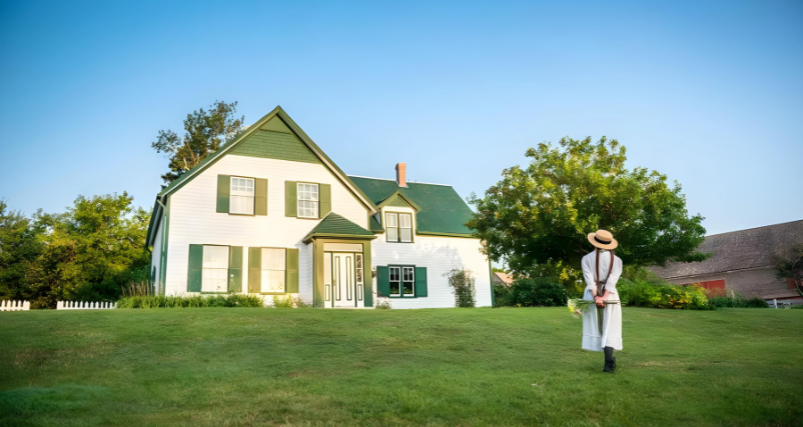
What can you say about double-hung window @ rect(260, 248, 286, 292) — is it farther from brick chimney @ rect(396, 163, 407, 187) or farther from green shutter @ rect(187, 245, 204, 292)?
brick chimney @ rect(396, 163, 407, 187)

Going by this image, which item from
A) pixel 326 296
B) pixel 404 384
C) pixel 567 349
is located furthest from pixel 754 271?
pixel 404 384

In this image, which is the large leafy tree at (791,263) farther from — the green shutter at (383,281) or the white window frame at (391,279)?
the green shutter at (383,281)

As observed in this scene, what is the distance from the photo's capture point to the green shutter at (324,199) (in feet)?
73.7

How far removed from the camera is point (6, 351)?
906cm

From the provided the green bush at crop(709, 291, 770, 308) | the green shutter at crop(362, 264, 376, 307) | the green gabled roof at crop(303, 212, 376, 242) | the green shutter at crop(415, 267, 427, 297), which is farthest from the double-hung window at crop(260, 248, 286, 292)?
the green bush at crop(709, 291, 770, 308)

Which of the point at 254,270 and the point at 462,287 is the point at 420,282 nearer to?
the point at 462,287

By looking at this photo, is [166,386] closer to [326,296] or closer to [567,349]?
[567,349]

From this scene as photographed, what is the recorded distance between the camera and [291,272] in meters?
21.1

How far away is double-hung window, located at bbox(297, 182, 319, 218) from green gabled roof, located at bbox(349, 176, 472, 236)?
454 centimetres

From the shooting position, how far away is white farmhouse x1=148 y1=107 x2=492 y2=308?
65.5 ft

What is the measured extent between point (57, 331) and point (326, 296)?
1081cm

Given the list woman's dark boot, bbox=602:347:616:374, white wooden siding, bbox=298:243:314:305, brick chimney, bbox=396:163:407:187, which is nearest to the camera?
woman's dark boot, bbox=602:347:616:374

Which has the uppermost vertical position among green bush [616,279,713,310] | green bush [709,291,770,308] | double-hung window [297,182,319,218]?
double-hung window [297,182,319,218]

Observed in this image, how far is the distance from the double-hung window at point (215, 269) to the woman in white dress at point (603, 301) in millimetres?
14879
